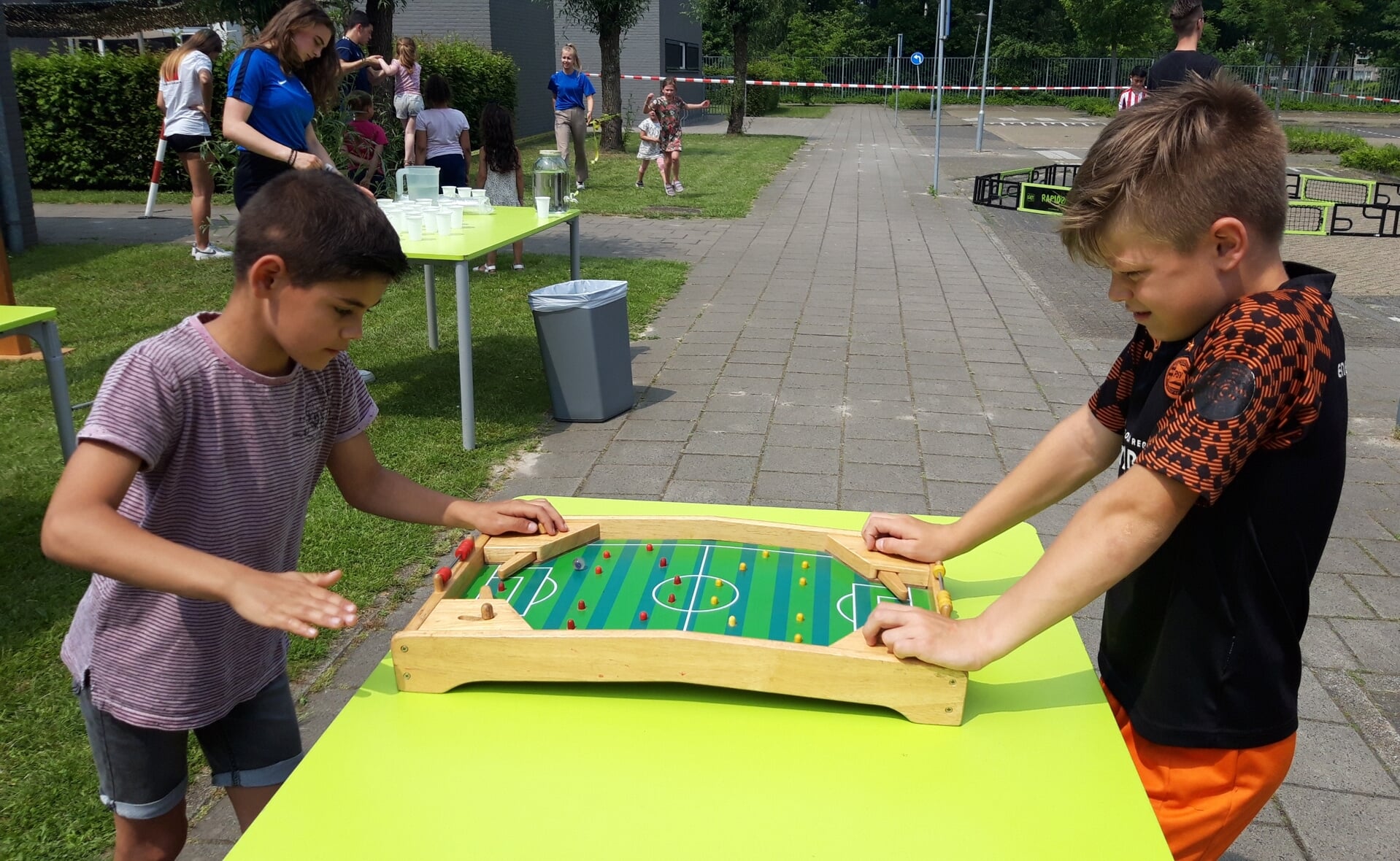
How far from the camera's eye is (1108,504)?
55.5 inches

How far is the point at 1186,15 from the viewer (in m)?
8.44

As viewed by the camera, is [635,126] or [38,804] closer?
[38,804]

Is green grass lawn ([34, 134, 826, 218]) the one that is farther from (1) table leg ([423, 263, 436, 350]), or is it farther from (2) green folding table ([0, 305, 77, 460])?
(2) green folding table ([0, 305, 77, 460])

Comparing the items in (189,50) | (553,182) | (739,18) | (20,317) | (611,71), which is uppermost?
(739,18)

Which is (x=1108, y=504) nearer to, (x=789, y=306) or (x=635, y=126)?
(x=789, y=306)

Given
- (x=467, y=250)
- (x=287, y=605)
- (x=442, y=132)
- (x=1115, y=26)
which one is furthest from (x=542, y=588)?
(x=1115, y=26)

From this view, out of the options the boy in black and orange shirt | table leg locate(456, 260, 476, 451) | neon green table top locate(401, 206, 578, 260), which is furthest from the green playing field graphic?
neon green table top locate(401, 206, 578, 260)

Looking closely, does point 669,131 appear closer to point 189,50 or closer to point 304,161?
point 189,50

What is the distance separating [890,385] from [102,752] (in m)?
5.07

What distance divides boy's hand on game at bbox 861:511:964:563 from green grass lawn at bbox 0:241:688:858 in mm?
1975

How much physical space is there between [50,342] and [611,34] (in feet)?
58.6

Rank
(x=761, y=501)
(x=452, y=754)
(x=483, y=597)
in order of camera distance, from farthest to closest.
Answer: (x=761, y=501)
(x=483, y=597)
(x=452, y=754)

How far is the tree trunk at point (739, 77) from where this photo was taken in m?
26.9

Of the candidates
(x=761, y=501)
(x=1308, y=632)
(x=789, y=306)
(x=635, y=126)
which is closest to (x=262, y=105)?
(x=761, y=501)
